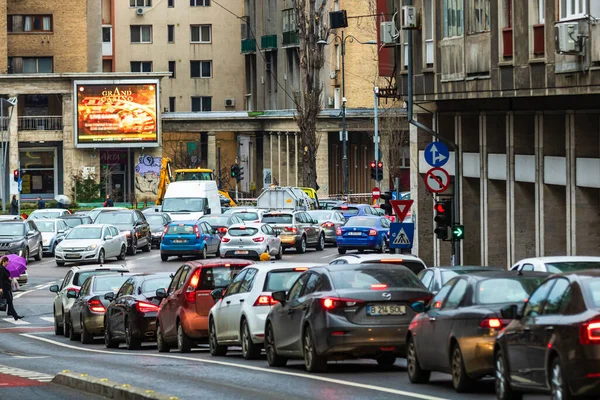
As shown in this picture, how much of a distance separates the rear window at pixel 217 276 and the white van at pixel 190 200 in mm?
36788

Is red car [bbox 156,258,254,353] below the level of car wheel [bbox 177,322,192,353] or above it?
above

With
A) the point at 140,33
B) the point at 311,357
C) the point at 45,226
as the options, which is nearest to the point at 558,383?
the point at 311,357

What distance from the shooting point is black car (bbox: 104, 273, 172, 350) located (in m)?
25.5

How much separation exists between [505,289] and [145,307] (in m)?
11.7

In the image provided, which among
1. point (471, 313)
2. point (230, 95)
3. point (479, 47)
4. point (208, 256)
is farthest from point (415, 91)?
point (230, 95)

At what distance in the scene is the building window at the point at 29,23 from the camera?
9094 centimetres

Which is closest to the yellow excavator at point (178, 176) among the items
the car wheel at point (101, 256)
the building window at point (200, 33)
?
the building window at point (200, 33)

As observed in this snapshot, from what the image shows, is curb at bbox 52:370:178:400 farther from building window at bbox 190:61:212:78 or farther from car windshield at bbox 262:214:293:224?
building window at bbox 190:61:212:78

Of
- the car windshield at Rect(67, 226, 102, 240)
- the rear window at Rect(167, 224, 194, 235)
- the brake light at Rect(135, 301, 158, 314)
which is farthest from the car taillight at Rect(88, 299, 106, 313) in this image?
the rear window at Rect(167, 224, 194, 235)

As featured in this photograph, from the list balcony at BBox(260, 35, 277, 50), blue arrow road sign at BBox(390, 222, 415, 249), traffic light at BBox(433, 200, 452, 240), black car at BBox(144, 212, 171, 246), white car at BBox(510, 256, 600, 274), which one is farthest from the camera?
balcony at BBox(260, 35, 277, 50)

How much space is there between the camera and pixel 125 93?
85500 mm

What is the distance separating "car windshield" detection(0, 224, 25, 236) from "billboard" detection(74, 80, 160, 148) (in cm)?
3382

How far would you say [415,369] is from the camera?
52.8ft

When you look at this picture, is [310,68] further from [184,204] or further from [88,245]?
[88,245]
